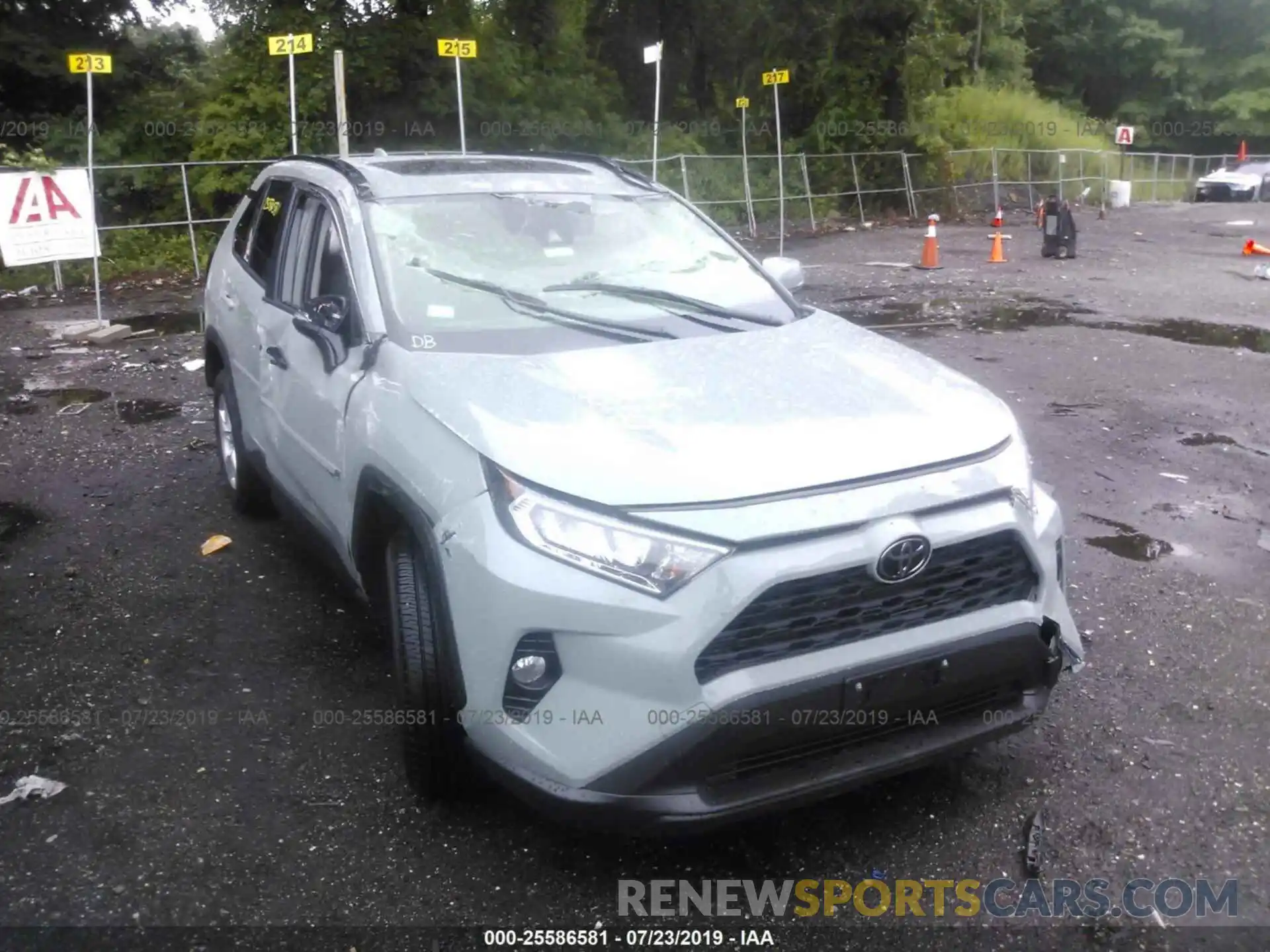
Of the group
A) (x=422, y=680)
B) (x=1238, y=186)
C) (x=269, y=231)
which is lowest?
(x=422, y=680)

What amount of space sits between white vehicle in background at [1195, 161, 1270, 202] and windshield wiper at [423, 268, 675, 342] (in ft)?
115

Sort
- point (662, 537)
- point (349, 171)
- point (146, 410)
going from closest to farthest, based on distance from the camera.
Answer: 1. point (662, 537)
2. point (349, 171)
3. point (146, 410)

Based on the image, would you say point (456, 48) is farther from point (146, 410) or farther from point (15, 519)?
point (15, 519)

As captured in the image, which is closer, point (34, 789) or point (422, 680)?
point (422, 680)

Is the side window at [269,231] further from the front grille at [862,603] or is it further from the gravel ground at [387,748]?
the front grille at [862,603]

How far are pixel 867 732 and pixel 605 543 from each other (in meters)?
0.87

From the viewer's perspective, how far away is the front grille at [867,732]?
2.93 meters

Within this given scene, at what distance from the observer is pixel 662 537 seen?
9.29 ft

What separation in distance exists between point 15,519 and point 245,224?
2.12 m

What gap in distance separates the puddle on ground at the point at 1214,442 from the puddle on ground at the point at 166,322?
9770 mm

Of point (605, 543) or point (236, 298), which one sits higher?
point (236, 298)

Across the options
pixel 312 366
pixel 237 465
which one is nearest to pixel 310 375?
pixel 312 366

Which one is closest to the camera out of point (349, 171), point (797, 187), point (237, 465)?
Answer: point (349, 171)

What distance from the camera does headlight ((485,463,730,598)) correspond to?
2.81m
